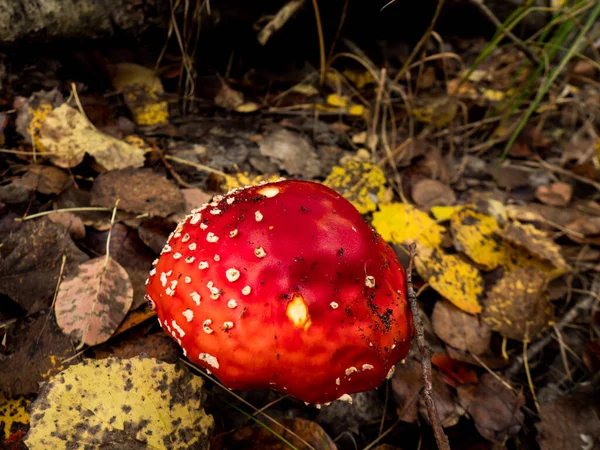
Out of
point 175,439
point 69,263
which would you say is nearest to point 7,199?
point 69,263

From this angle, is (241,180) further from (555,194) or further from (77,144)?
(555,194)

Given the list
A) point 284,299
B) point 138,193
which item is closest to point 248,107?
point 138,193

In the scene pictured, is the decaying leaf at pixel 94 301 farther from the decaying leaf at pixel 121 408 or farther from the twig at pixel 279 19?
the twig at pixel 279 19

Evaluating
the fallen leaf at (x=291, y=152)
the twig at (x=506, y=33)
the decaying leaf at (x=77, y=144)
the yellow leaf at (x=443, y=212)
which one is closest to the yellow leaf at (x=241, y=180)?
the fallen leaf at (x=291, y=152)

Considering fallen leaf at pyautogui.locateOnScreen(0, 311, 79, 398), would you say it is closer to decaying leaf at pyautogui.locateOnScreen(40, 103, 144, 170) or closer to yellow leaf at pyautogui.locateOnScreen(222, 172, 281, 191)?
decaying leaf at pyautogui.locateOnScreen(40, 103, 144, 170)

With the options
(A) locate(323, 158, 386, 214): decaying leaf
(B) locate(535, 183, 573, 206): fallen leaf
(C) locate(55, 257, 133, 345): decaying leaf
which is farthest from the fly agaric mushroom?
(B) locate(535, 183, 573, 206): fallen leaf

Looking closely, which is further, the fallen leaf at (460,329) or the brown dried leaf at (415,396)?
the fallen leaf at (460,329)
